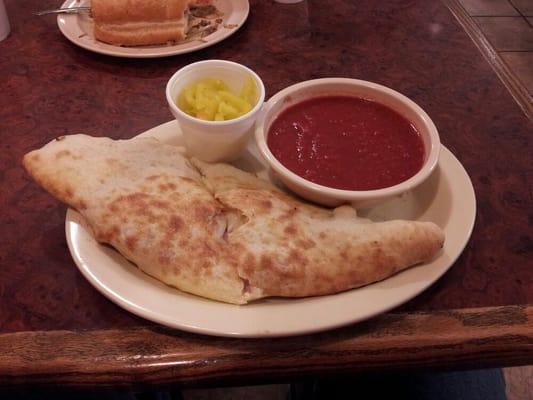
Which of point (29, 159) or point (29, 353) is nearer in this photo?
point (29, 353)

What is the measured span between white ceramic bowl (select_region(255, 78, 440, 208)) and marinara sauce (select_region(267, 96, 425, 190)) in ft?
0.06

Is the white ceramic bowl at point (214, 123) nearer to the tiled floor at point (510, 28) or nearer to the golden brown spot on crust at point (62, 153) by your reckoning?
the golden brown spot on crust at point (62, 153)

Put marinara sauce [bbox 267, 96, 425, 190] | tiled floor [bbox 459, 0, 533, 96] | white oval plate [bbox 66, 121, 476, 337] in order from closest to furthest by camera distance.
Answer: white oval plate [bbox 66, 121, 476, 337]
marinara sauce [bbox 267, 96, 425, 190]
tiled floor [bbox 459, 0, 533, 96]

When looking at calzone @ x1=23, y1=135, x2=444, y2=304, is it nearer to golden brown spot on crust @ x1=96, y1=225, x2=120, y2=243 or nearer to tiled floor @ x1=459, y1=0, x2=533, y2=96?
golden brown spot on crust @ x1=96, y1=225, x2=120, y2=243

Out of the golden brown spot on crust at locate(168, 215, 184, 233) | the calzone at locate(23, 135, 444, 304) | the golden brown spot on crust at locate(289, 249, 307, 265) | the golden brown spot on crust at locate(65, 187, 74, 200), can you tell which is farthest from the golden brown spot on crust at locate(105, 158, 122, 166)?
the golden brown spot on crust at locate(289, 249, 307, 265)

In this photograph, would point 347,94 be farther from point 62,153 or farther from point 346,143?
point 62,153

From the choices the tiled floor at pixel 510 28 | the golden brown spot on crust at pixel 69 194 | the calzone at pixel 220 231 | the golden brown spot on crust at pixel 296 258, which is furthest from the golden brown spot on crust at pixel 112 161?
the tiled floor at pixel 510 28

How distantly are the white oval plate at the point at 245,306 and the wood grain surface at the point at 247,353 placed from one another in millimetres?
84

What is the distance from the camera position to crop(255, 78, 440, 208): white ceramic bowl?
4.13 feet

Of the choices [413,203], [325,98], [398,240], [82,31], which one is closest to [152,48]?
[82,31]

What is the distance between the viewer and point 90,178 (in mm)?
1243

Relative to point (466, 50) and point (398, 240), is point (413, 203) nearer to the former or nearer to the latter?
point (398, 240)

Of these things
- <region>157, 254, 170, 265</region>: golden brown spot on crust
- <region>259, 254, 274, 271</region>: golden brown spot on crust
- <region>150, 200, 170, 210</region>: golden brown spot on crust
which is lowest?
<region>259, 254, 274, 271</region>: golden brown spot on crust

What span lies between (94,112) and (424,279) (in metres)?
1.23
